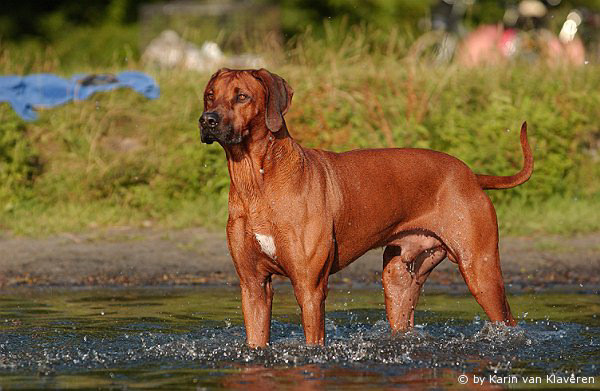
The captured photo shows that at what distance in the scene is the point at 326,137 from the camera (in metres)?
12.2

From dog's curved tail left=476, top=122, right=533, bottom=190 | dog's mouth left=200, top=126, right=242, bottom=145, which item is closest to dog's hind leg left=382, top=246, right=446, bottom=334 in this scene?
dog's curved tail left=476, top=122, right=533, bottom=190

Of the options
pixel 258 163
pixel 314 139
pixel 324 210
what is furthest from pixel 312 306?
pixel 314 139

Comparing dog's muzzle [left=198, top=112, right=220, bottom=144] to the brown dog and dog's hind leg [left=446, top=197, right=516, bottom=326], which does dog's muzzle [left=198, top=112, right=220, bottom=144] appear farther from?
dog's hind leg [left=446, top=197, right=516, bottom=326]

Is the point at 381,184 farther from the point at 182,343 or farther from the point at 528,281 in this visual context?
A: the point at 528,281

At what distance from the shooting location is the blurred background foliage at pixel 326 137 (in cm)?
1177

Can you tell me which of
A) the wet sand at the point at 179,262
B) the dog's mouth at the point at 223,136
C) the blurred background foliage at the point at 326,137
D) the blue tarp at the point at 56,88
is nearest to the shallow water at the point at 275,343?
the wet sand at the point at 179,262

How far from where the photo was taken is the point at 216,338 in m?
7.12

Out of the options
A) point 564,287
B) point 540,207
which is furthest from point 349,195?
point 540,207

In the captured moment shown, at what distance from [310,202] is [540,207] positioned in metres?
6.12

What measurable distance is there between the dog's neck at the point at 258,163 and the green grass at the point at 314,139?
16.8 feet

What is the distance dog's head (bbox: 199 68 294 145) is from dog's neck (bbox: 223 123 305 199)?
2.5 inches

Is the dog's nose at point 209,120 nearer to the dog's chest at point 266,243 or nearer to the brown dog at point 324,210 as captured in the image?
the brown dog at point 324,210

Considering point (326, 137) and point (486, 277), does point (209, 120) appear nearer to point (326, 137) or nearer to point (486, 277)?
point (486, 277)

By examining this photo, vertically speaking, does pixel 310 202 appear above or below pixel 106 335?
above
